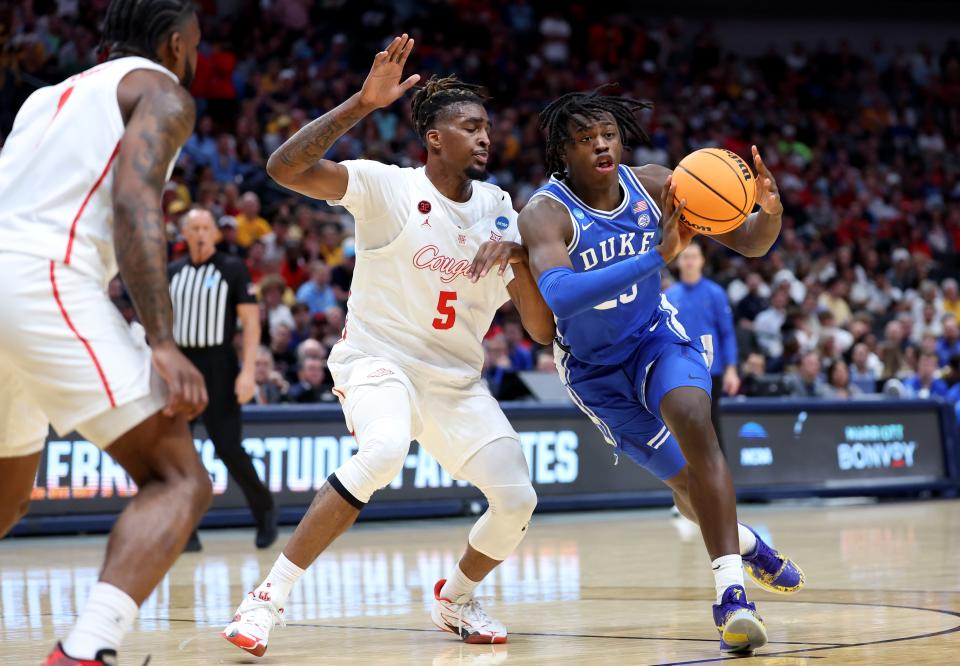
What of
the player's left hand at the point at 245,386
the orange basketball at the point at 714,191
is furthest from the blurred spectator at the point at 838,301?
the orange basketball at the point at 714,191

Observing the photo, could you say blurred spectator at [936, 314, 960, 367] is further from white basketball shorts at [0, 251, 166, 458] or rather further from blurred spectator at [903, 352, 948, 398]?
white basketball shorts at [0, 251, 166, 458]

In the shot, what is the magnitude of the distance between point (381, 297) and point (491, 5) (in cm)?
1843

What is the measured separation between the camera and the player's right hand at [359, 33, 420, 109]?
4926 mm

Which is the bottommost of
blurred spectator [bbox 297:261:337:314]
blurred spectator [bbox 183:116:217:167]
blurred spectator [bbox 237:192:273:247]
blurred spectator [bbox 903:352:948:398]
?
blurred spectator [bbox 903:352:948:398]

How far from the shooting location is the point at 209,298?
29.6 ft

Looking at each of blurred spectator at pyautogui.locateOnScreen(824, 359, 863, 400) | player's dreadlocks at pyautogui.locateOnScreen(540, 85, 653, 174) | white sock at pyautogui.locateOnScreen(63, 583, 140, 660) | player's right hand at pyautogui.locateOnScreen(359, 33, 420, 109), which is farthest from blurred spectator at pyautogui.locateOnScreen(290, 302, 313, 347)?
white sock at pyautogui.locateOnScreen(63, 583, 140, 660)

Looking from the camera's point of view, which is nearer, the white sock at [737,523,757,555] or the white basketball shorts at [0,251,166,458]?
the white basketball shorts at [0,251,166,458]

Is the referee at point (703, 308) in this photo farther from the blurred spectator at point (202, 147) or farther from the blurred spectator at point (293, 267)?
the blurred spectator at point (202, 147)

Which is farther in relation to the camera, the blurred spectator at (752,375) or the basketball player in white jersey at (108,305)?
the blurred spectator at (752,375)

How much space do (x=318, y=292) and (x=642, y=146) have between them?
872 cm

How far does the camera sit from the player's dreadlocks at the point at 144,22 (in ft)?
11.9

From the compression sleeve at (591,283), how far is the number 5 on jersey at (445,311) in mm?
568

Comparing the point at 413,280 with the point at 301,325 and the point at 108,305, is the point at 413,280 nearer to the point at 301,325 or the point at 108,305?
the point at 108,305

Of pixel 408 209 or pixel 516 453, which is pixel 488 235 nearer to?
pixel 408 209
